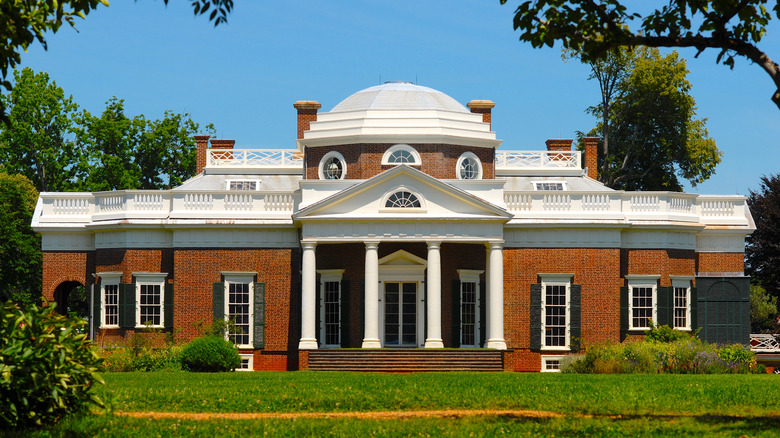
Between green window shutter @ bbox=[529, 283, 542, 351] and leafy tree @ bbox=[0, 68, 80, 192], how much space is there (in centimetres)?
3387

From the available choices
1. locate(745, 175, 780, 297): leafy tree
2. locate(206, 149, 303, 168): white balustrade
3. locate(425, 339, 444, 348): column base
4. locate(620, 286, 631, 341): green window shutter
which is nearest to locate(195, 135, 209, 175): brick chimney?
locate(206, 149, 303, 168): white balustrade

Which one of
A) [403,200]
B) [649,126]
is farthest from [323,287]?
[649,126]

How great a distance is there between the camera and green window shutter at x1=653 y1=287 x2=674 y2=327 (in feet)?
127

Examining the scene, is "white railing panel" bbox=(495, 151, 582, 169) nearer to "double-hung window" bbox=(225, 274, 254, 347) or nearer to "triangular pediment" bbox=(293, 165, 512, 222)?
"triangular pediment" bbox=(293, 165, 512, 222)

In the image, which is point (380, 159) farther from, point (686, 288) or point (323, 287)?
point (686, 288)

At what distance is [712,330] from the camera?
127ft

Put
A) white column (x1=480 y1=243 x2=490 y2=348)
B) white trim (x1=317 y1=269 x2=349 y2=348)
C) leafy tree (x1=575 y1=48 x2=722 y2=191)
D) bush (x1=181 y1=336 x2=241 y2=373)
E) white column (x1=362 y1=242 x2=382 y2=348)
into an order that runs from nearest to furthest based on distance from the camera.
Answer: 1. bush (x1=181 y1=336 x2=241 y2=373)
2. white column (x1=362 y1=242 x2=382 y2=348)
3. white column (x1=480 y1=243 x2=490 y2=348)
4. white trim (x1=317 y1=269 x2=349 y2=348)
5. leafy tree (x1=575 y1=48 x2=722 y2=191)

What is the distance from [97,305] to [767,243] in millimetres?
32017

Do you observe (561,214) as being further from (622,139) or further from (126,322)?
(622,139)

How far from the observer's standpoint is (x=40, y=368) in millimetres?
16344

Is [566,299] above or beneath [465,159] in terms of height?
beneath

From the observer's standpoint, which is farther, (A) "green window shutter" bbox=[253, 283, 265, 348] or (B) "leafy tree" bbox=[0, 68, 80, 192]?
(B) "leafy tree" bbox=[0, 68, 80, 192]

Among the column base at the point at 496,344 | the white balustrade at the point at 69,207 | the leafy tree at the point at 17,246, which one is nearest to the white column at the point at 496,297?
the column base at the point at 496,344

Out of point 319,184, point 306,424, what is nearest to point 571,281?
point 319,184
